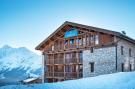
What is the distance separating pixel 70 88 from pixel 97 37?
19006 mm

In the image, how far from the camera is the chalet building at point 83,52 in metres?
29.8

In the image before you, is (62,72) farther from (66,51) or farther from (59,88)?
(59,88)

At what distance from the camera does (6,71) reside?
139 meters

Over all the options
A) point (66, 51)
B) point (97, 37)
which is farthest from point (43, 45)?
point (97, 37)

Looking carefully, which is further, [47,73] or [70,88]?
[47,73]

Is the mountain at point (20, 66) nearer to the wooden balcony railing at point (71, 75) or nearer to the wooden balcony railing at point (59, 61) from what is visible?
the wooden balcony railing at point (59, 61)

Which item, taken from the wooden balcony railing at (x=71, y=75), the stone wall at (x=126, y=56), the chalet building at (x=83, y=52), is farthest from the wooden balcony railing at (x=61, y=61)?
the stone wall at (x=126, y=56)

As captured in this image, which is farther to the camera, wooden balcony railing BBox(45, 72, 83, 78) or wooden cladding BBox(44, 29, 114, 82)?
wooden balcony railing BBox(45, 72, 83, 78)

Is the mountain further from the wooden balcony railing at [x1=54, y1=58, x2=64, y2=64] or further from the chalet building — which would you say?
the wooden balcony railing at [x1=54, y1=58, x2=64, y2=64]

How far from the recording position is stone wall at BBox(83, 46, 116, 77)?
29450 millimetres

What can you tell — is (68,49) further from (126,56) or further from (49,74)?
(126,56)

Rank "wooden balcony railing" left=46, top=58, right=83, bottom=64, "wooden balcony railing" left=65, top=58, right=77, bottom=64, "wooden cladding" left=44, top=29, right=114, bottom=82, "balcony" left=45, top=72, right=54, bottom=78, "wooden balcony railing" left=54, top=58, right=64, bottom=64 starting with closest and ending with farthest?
"wooden cladding" left=44, top=29, right=114, bottom=82
"wooden balcony railing" left=46, top=58, right=83, bottom=64
"wooden balcony railing" left=65, top=58, right=77, bottom=64
"wooden balcony railing" left=54, top=58, right=64, bottom=64
"balcony" left=45, top=72, right=54, bottom=78

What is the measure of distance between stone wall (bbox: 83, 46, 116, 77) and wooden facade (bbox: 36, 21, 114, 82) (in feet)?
2.38

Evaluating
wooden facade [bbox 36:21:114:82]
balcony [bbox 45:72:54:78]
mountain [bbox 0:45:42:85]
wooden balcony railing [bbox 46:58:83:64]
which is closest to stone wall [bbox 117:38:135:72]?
wooden facade [bbox 36:21:114:82]
